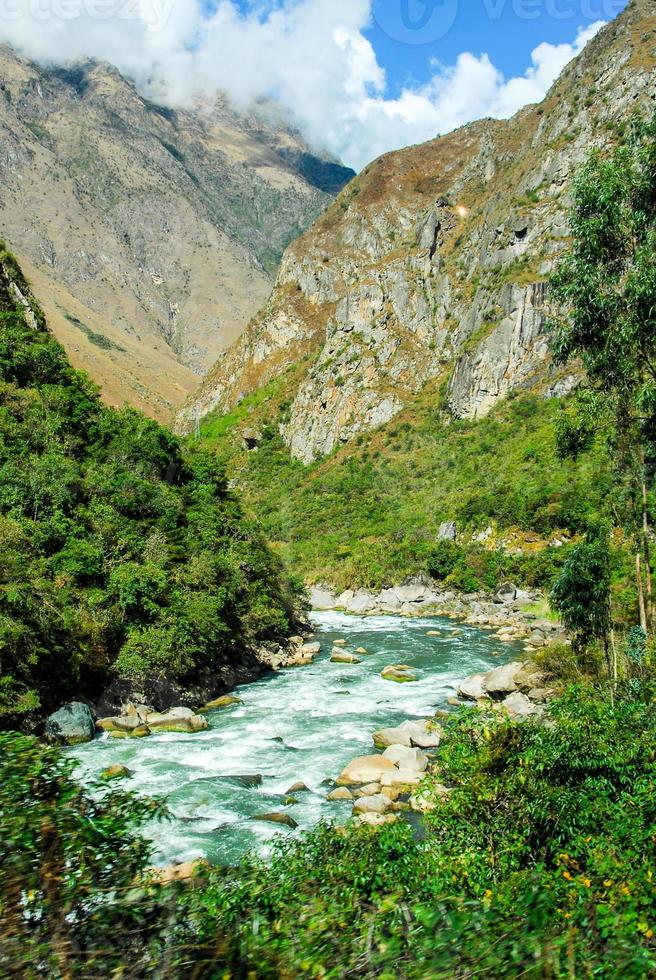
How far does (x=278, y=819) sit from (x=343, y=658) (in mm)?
16973

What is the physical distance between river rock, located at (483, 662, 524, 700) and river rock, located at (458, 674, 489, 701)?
192mm

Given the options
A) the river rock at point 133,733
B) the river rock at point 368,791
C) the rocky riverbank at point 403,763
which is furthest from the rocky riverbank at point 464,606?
the river rock at point 133,733

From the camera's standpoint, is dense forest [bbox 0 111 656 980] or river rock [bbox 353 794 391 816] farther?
river rock [bbox 353 794 391 816]

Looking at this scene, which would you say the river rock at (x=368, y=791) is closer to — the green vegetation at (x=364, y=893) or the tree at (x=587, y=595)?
the green vegetation at (x=364, y=893)

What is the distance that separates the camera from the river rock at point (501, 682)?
21266mm

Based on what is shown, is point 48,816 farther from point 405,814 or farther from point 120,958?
point 405,814

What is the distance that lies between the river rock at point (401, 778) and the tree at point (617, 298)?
6.80 metres

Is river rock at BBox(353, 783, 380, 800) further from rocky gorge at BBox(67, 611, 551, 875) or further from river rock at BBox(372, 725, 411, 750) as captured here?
river rock at BBox(372, 725, 411, 750)

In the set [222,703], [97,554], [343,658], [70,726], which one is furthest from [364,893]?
[343,658]

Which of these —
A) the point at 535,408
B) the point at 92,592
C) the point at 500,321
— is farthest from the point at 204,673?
the point at 500,321

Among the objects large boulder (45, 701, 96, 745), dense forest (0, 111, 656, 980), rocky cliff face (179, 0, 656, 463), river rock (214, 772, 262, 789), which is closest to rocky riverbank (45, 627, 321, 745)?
large boulder (45, 701, 96, 745)

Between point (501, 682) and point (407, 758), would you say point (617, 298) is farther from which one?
point (501, 682)

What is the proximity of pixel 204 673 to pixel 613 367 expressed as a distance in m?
18.9

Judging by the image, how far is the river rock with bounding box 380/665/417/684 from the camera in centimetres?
2527
